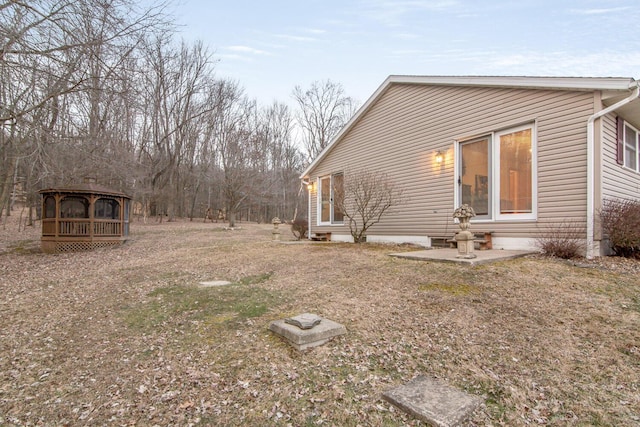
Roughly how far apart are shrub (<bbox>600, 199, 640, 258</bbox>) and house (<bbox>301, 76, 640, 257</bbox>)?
7.2 inches

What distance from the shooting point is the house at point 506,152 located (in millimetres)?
5328

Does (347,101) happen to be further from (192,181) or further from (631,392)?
(631,392)

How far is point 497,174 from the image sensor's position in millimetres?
6586

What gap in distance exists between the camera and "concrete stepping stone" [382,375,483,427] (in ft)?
6.01

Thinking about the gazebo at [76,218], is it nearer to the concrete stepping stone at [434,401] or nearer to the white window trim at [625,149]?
the concrete stepping stone at [434,401]

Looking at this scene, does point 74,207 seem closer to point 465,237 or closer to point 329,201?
point 329,201

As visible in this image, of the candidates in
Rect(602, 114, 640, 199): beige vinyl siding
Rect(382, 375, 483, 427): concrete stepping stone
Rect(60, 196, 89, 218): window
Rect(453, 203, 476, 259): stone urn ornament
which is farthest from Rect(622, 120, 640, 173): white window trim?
Rect(60, 196, 89, 218): window

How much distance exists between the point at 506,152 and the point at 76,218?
11.4m

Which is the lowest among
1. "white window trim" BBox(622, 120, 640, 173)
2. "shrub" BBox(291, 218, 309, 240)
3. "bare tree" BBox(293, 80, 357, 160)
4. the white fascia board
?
"shrub" BBox(291, 218, 309, 240)

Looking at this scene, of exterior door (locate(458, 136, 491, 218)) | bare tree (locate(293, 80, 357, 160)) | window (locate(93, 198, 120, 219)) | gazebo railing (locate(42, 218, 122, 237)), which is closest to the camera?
exterior door (locate(458, 136, 491, 218))

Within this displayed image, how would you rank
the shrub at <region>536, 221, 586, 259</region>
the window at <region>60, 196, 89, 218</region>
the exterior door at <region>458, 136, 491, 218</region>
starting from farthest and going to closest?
the window at <region>60, 196, 89, 218</region> < the exterior door at <region>458, 136, 491, 218</region> < the shrub at <region>536, 221, 586, 259</region>

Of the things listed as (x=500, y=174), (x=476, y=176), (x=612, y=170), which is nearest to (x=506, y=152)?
(x=500, y=174)

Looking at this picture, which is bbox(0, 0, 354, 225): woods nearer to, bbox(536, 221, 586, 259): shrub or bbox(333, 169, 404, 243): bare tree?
bbox(333, 169, 404, 243): bare tree

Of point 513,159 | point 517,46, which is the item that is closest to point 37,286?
point 513,159
